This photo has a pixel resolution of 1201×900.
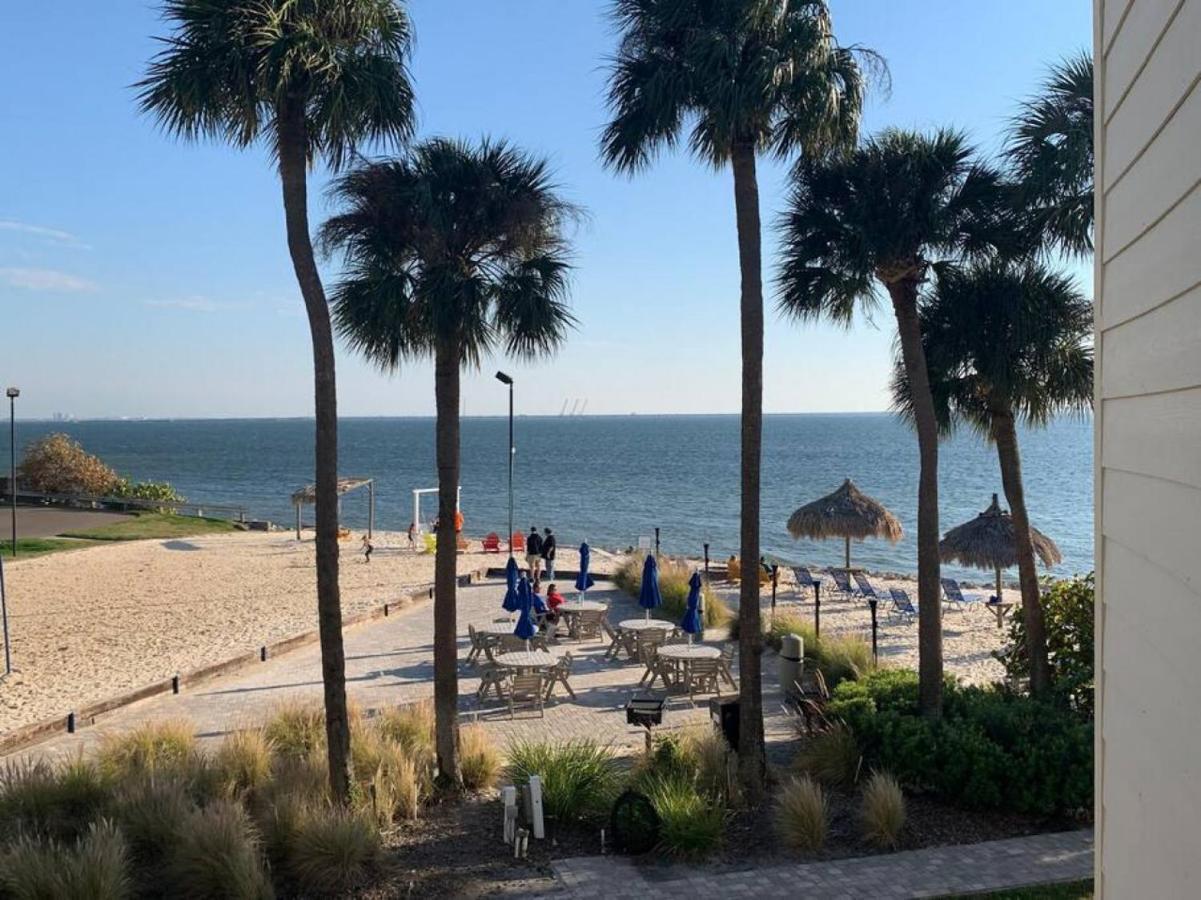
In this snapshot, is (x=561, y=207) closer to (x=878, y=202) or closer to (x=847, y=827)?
(x=878, y=202)

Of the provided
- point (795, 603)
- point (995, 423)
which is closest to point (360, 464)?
point (795, 603)

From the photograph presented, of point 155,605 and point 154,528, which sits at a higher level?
point 154,528

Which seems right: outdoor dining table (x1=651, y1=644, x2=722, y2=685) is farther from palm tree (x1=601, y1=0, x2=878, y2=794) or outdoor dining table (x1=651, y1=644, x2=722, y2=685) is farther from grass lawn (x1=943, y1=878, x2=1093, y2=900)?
grass lawn (x1=943, y1=878, x2=1093, y2=900)

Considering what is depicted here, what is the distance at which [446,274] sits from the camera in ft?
29.7

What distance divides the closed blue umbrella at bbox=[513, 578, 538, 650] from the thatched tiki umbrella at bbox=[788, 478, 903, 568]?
39.4 feet

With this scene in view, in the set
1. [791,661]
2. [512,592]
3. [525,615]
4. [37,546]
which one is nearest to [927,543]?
[791,661]

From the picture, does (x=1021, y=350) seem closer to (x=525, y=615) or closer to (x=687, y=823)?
(x=687, y=823)

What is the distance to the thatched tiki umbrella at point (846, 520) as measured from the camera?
81.0 feet

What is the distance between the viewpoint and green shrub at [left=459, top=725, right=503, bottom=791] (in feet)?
31.1

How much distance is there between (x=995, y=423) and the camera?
11.3m

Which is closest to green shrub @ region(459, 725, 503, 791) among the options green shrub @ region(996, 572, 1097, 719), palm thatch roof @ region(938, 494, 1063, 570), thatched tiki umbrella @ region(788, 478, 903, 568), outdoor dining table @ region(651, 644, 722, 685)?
outdoor dining table @ region(651, 644, 722, 685)

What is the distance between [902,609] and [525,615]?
920 cm

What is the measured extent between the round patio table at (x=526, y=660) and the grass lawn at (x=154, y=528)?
84.0ft
